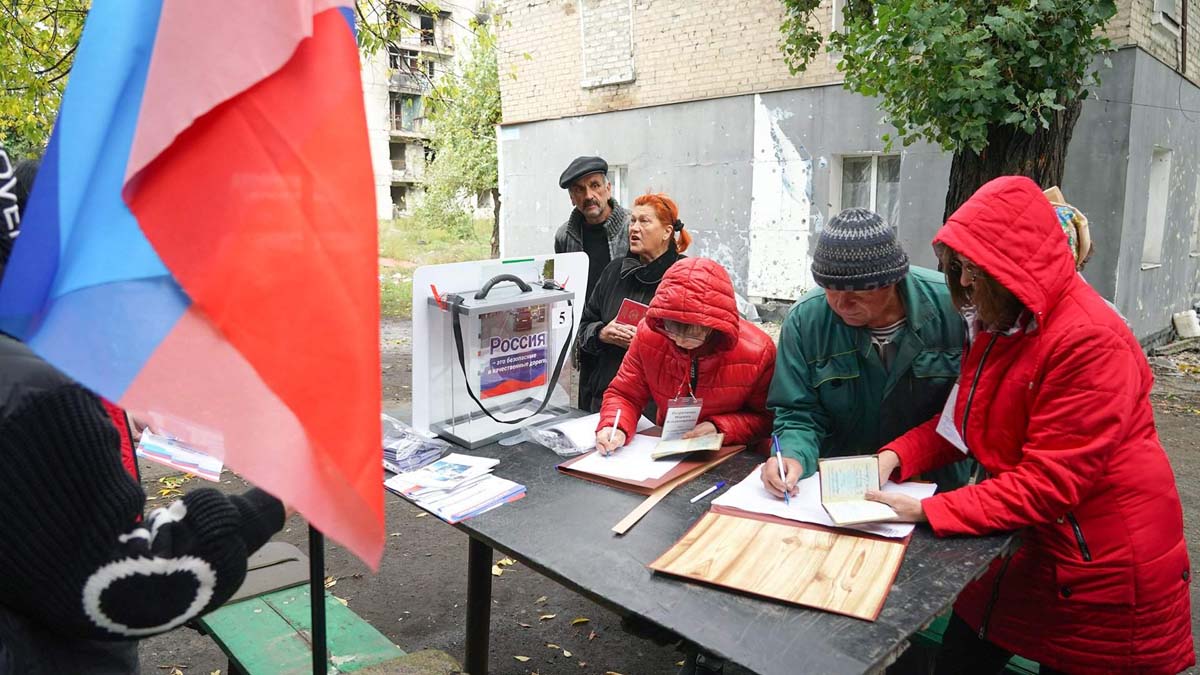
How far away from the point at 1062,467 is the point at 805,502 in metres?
0.60

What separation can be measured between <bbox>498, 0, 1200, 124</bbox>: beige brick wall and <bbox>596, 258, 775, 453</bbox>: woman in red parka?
23.4ft

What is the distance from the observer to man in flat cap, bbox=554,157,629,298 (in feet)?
12.8

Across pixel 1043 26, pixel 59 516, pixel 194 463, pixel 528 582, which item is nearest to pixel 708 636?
Answer: pixel 59 516

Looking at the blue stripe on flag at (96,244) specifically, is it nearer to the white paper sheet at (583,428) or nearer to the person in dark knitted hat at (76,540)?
the person in dark knitted hat at (76,540)

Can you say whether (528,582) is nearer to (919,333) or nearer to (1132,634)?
(919,333)

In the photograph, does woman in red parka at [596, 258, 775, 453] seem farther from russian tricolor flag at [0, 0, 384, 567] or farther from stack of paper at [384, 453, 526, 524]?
russian tricolor flag at [0, 0, 384, 567]

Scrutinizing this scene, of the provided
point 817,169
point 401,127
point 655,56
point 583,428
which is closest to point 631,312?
point 583,428

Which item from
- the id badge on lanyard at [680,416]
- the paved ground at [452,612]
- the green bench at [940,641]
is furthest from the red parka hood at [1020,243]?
the paved ground at [452,612]

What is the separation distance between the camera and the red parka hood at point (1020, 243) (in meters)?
1.71

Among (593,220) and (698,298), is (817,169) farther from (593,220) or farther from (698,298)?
(698,298)

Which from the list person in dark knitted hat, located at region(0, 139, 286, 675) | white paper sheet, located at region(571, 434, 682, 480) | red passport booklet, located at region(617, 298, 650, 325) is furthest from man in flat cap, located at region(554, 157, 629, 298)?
person in dark knitted hat, located at region(0, 139, 286, 675)

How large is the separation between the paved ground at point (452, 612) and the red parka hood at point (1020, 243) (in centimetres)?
211

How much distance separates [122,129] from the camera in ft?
3.00

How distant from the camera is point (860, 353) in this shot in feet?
7.27
